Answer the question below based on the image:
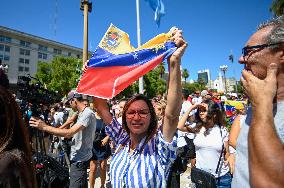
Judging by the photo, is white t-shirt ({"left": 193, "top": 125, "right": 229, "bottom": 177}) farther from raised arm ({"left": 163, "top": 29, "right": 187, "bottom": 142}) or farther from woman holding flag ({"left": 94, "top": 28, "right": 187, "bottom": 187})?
raised arm ({"left": 163, "top": 29, "right": 187, "bottom": 142})

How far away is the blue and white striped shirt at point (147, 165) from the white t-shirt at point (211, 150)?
73.2 inches

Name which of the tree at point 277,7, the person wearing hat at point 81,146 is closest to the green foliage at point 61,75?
the tree at point 277,7

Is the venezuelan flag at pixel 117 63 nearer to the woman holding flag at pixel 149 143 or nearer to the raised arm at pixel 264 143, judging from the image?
the woman holding flag at pixel 149 143

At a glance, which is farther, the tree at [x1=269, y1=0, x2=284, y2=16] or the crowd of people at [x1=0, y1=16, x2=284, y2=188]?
the tree at [x1=269, y1=0, x2=284, y2=16]

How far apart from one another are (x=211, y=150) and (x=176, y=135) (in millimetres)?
1602

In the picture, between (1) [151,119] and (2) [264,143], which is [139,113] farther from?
(2) [264,143]

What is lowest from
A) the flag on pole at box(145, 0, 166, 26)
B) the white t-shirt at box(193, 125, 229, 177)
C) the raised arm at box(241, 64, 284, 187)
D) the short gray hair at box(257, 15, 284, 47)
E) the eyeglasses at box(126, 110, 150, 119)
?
the white t-shirt at box(193, 125, 229, 177)

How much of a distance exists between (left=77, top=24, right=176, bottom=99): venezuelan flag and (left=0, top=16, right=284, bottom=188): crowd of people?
216 mm

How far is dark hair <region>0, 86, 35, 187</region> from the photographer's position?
1.65 metres

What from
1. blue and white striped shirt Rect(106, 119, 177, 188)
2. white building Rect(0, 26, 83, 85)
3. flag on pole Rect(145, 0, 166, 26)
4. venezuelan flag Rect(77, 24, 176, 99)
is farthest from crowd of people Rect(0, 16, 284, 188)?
white building Rect(0, 26, 83, 85)

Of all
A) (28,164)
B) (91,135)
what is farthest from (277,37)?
(91,135)

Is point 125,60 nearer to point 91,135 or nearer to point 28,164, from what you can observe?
point 28,164

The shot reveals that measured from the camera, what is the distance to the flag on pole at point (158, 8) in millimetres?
11123

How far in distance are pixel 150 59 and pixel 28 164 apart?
172 centimetres
